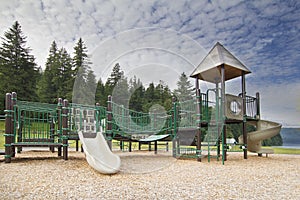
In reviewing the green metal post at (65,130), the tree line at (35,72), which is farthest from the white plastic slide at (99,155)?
the tree line at (35,72)

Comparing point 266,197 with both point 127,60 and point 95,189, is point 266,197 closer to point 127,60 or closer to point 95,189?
point 95,189

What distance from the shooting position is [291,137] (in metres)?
15.8

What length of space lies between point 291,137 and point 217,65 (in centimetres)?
1070

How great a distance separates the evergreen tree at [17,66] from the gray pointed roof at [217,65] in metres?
17.2

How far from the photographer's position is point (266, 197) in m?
3.56

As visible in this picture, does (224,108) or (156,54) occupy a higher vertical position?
(156,54)

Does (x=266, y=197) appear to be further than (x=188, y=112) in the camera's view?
No

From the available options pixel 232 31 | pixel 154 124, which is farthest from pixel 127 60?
pixel 232 31

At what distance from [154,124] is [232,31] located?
7236 mm

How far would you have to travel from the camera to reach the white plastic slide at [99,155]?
5070 millimetres

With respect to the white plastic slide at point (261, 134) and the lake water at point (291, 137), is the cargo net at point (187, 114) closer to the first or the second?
the white plastic slide at point (261, 134)

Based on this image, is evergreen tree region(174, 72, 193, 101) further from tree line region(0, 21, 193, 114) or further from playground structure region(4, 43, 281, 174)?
tree line region(0, 21, 193, 114)

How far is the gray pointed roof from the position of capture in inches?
342

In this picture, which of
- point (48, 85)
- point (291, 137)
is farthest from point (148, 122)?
point (48, 85)
